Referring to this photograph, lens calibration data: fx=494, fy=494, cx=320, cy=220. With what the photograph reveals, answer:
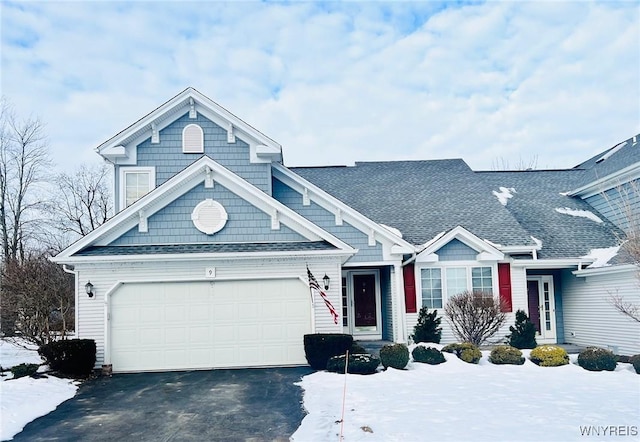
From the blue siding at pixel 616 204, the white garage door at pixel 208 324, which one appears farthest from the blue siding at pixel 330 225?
the blue siding at pixel 616 204

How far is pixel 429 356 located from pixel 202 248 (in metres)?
6.02

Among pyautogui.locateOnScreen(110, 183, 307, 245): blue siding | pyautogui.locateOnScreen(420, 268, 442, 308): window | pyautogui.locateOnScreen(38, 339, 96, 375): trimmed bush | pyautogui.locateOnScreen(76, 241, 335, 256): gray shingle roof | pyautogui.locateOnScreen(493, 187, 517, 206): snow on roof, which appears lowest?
pyautogui.locateOnScreen(38, 339, 96, 375): trimmed bush

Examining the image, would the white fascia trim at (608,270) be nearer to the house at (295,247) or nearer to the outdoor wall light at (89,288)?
the house at (295,247)

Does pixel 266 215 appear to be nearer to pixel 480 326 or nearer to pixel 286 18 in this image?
pixel 286 18

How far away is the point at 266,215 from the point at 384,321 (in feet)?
20.5

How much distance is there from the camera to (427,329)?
14305mm

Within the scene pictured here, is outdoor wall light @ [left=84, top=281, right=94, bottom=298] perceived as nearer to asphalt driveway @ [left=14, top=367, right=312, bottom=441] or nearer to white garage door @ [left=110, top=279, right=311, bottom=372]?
white garage door @ [left=110, top=279, right=311, bottom=372]

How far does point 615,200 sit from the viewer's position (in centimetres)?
1697

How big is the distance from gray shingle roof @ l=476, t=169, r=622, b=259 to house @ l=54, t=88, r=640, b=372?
77 mm

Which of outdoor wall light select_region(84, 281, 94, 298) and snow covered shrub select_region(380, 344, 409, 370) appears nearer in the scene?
snow covered shrub select_region(380, 344, 409, 370)

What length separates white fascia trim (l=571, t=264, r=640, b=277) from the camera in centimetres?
1309

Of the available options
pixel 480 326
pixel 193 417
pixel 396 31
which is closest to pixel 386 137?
pixel 396 31

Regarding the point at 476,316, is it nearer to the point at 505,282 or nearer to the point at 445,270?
the point at 445,270

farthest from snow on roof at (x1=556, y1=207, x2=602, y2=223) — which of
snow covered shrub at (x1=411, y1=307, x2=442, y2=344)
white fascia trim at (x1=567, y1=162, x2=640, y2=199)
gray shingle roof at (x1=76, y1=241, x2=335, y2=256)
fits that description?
gray shingle roof at (x1=76, y1=241, x2=335, y2=256)
